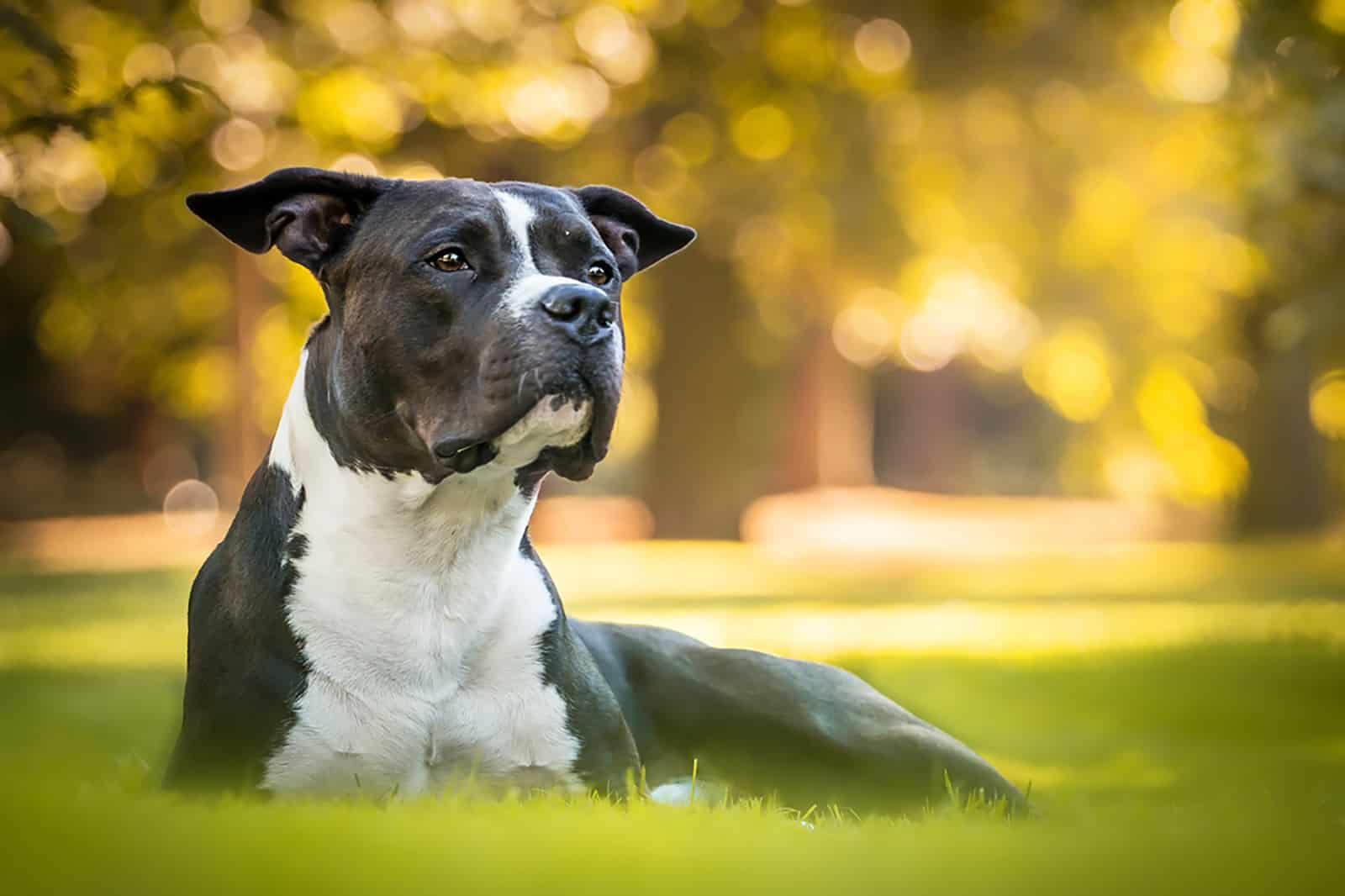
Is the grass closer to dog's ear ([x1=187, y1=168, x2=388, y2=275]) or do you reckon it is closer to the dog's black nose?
the dog's black nose

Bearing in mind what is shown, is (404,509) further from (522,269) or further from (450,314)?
(522,269)

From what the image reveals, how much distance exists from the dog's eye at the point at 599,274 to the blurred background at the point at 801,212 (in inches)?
200

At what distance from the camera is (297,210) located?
4.76 metres

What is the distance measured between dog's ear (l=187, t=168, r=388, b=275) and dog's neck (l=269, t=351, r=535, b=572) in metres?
0.57

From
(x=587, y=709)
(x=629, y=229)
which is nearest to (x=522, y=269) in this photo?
(x=629, y=229)

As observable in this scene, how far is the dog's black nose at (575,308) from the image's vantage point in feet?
14.0

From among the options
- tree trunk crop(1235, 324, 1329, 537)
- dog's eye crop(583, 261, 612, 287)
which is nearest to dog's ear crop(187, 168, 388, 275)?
dog's eye crop(583, 261, 612, 287)

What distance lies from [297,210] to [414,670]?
1.37 m

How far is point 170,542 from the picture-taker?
26.8m

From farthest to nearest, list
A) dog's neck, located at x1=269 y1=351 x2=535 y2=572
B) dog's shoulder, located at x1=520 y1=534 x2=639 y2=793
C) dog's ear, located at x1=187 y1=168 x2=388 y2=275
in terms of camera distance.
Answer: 1. dog's ear, located at x1=187 y1=168 x2=388 y2=275
2. dog's shoulder, located at x1=520 y1=534 x2=639 y2=793
3. dog's neck, located at x1=269 y1=351 x2=535 y2=572

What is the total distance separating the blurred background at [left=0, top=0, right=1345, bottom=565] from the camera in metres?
15.8

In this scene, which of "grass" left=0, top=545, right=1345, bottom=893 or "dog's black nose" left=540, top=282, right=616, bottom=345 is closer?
"grass" left=0, top=545, right=1345, bottom=893

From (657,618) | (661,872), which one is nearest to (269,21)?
(657,618)

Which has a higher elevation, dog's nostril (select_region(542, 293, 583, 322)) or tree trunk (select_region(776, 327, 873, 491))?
tree trunk (select_region(776, 327, 873, 491))
